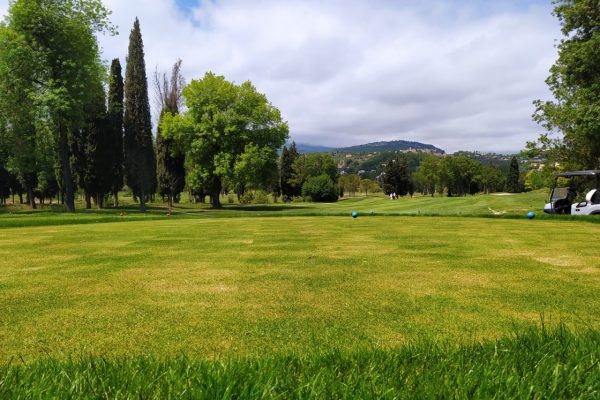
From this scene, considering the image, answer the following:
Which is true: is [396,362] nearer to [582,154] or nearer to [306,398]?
[306,398]

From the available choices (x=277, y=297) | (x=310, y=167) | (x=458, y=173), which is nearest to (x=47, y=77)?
(x=277, y=297)

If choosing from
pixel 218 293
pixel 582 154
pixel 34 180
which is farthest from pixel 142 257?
pixel 34 180

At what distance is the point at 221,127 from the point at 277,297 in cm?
4219

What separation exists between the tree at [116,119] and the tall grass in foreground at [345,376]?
48.2m

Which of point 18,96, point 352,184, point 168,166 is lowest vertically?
point 352,184

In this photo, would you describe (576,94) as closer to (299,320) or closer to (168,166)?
(299,320)

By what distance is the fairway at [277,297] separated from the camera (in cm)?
339

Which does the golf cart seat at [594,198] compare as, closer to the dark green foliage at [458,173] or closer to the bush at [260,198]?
the bush at [260,198]

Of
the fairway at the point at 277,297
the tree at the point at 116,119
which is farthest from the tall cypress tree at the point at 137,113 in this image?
→ the fairway at the point at 277,297

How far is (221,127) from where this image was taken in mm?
44875

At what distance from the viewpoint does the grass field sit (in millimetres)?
2180

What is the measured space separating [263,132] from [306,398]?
45.0 metres

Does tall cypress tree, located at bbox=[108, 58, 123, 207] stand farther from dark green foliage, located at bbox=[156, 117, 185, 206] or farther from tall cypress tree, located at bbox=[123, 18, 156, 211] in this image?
dark green foliage, located at bbox=[156, 117, 185, 206]

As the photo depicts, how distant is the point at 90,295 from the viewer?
486 cm
